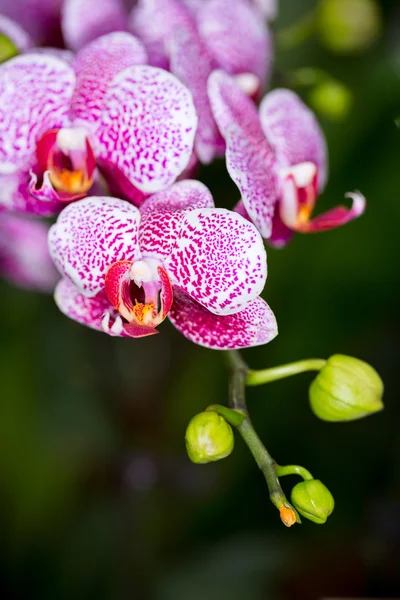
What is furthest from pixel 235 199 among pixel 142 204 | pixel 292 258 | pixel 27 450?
pixel 27 450

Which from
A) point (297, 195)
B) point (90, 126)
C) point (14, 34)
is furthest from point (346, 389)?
point (14, 34)

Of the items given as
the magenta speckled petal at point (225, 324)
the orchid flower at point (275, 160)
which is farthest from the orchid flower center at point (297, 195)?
the magenta speckled petal at point (225, 324)

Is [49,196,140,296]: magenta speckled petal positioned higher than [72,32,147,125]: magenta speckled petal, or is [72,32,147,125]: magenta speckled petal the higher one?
[72,32,147,125]: magenta speckled petal

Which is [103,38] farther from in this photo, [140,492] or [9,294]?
[140,492]

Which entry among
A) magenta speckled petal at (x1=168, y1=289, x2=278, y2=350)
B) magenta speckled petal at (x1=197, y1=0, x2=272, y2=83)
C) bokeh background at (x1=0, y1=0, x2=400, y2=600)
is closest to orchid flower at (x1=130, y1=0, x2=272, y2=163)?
magenta speckled petal at (x1=197, y1=0, x2=272, y2=83)

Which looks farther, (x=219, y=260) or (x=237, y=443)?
(x=237, y=443)

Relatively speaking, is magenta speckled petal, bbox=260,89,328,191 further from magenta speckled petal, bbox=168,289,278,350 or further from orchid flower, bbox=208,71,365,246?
magenta speckled petal, bbox=168,289,278,350

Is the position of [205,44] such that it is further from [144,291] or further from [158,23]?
[144,291]
